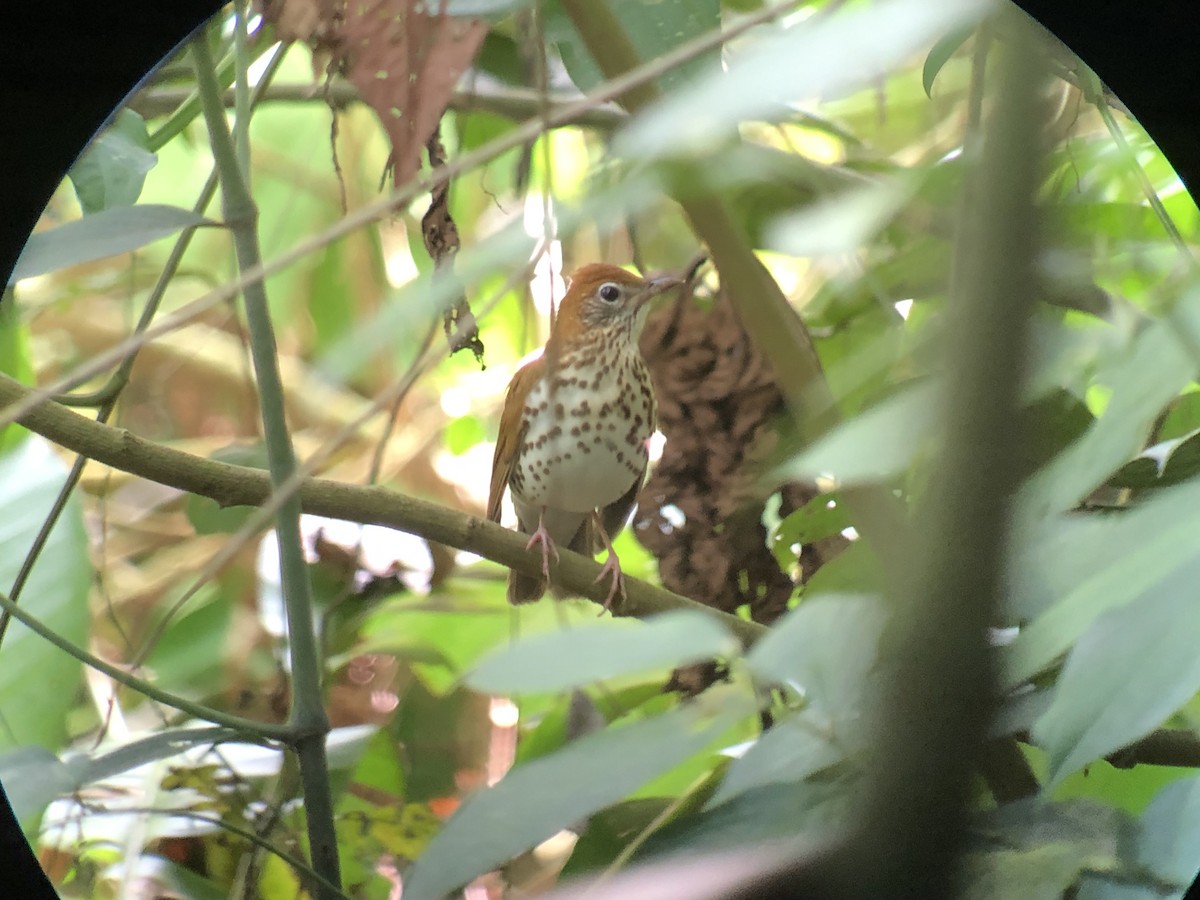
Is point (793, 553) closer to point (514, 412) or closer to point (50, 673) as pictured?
point (514, 412)

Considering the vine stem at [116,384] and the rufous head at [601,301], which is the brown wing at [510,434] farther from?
the vine stem at [116,384]

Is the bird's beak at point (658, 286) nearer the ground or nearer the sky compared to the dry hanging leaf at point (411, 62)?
nearer the ground

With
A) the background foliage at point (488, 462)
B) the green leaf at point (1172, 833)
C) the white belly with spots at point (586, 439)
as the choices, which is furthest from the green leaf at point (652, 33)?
the green leaf at point (1172, 833)

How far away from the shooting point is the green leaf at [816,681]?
0.34 metres

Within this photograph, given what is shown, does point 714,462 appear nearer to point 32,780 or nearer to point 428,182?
point 428,182

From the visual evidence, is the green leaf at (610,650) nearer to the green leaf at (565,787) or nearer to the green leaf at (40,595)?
the green leaf at (565,787)

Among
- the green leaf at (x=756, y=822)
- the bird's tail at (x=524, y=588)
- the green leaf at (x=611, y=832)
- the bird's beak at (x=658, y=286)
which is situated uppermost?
the bird's beak at (x=658, y=286)

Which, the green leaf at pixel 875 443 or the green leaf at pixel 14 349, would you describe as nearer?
the green leaf at pixel 875 443

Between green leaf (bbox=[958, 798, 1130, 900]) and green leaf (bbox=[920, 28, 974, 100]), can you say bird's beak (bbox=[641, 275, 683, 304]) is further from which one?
green leaf (bbox=[958, 798, 1130, 900])

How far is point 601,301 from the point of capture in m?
0.38

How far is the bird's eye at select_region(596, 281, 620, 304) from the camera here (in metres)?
0.38

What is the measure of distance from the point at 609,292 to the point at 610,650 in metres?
0.13

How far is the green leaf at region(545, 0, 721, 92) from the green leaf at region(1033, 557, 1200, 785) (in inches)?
8.7

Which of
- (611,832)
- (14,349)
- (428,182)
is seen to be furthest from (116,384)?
(611,832)
